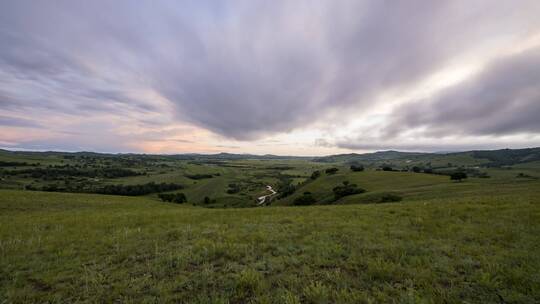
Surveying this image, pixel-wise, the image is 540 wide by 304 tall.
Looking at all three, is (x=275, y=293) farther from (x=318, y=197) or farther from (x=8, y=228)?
(x=318, y=197)

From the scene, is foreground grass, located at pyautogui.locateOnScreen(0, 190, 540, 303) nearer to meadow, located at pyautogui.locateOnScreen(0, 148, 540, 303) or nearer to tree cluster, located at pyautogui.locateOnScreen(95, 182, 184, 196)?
meadow, located at pyautogui.locateOnScreen(0, 148, 540, 303)

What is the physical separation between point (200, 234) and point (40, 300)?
5.34 m

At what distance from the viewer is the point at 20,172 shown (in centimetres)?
12975

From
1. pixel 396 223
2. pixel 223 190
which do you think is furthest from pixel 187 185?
pixel 396 223

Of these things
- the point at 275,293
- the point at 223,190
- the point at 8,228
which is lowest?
the point at 223,190

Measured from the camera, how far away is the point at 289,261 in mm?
6570

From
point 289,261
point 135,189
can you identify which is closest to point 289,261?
point 289,261

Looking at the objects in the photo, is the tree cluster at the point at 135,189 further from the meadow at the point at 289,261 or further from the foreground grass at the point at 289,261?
the foreground grass at the point at 289,261

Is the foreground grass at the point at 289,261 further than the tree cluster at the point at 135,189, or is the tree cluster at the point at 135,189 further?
the tree cluster at the point at 135,189

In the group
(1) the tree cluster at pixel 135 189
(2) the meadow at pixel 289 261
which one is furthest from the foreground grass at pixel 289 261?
(1) the tree cluster at pixel 135 189

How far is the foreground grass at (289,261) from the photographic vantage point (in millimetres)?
4805

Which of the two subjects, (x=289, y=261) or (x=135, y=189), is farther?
(x=135, y=189)

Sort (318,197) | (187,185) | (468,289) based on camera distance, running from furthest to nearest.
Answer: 1. (187,185)
2. (318,197)
3. (468,289)

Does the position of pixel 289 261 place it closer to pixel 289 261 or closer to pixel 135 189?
pixel 289 261
